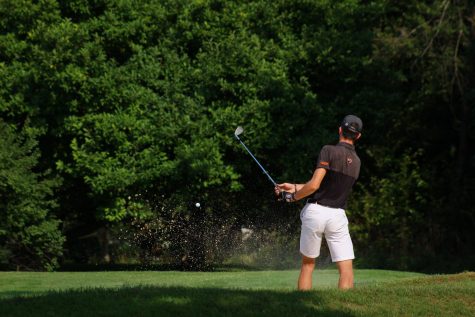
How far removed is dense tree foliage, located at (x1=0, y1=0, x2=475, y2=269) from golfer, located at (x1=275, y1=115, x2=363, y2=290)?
11.6 metres

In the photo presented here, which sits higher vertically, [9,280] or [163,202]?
[163,202]

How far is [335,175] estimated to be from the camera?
32.0 feet

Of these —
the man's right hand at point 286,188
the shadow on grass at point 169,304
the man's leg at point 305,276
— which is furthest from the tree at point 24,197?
the man's leg at point 305,276

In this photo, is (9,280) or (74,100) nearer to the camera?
(9,280)

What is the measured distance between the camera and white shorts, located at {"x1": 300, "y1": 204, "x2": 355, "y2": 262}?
9.69 metres

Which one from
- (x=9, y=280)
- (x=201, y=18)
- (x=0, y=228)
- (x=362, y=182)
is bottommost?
(x=9, y=280)

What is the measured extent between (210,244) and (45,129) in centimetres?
525

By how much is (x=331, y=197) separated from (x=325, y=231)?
37 centimetres

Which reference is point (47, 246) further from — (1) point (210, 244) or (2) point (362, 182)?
(2) point (362, 182)

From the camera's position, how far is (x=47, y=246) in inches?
875

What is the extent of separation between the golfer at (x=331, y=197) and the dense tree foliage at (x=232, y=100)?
11607mm

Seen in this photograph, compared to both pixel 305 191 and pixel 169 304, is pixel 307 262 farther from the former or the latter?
pixel 169 304

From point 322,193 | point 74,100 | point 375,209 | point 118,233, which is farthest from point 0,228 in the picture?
point 322,193

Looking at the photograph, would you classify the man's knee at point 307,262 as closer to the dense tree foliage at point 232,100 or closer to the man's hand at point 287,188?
the man's hand at point 287,188
